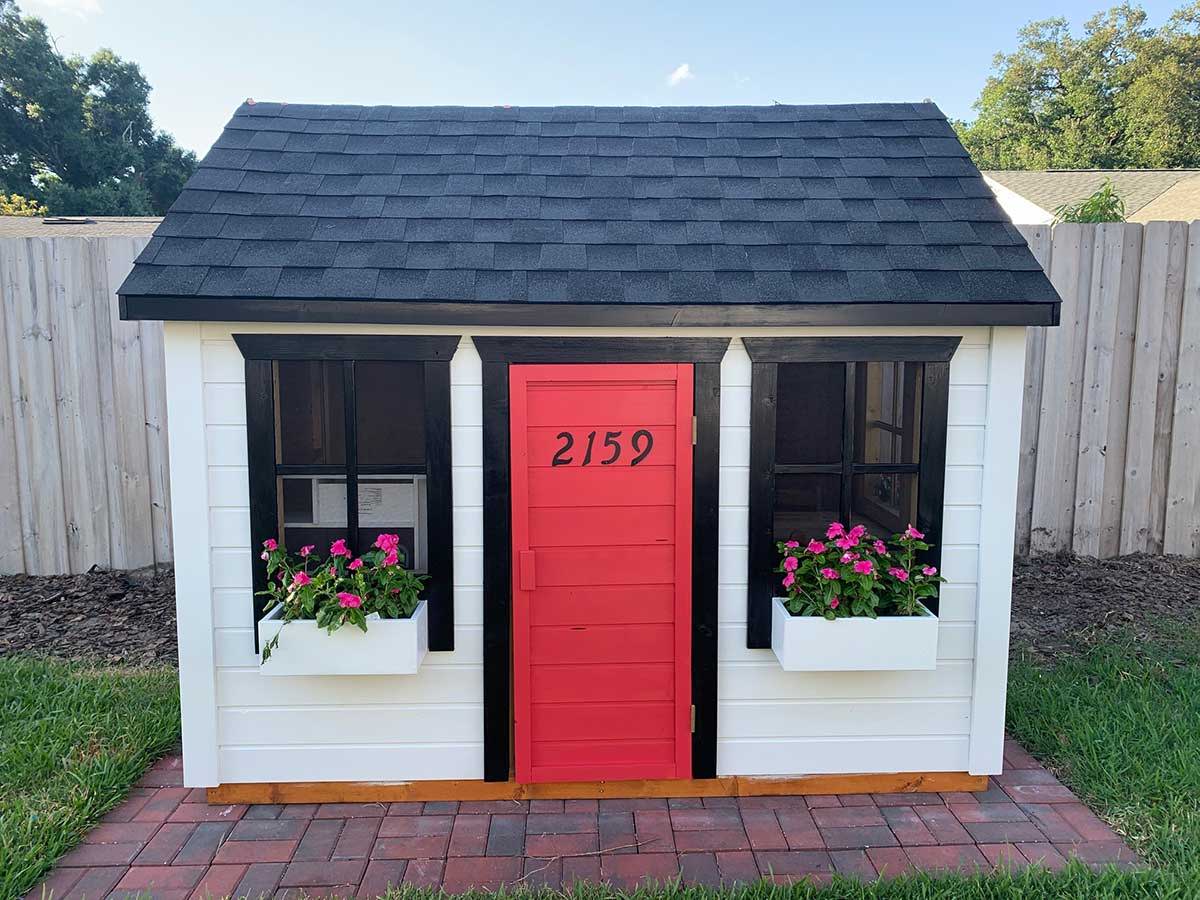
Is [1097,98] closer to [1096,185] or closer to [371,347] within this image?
[1096,185]

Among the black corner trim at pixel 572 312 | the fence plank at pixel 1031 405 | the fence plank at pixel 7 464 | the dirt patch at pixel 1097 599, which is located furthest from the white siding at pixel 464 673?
the fence plank at pixel 7 464

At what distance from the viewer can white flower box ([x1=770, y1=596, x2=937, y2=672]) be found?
3.00 metres

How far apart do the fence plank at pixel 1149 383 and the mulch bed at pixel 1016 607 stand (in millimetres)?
288

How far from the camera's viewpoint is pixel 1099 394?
5391 millimetres

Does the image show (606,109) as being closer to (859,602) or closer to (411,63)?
(859,602)

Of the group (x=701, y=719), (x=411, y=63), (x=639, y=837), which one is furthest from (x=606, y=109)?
(x=411, y=63)

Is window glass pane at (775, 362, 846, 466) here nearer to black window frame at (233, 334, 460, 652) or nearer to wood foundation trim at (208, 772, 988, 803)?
wood foundation trim at (208, 772, 988, 803)

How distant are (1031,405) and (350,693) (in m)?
4.84

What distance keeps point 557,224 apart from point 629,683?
6.35 ft

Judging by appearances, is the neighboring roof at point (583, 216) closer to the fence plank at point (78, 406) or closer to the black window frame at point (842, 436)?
the black window frame at point (842, 436)

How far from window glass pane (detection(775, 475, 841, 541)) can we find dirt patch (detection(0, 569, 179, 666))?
356 cm

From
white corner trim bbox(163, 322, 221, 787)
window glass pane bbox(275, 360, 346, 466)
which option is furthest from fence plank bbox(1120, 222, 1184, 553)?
white corner trim bbox(163, 322, 221, 787)

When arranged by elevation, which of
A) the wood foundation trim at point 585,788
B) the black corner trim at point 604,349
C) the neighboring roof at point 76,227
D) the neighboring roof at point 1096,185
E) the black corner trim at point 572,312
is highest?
the neighboring roof at point 1096,185

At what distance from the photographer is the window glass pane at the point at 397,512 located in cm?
350
